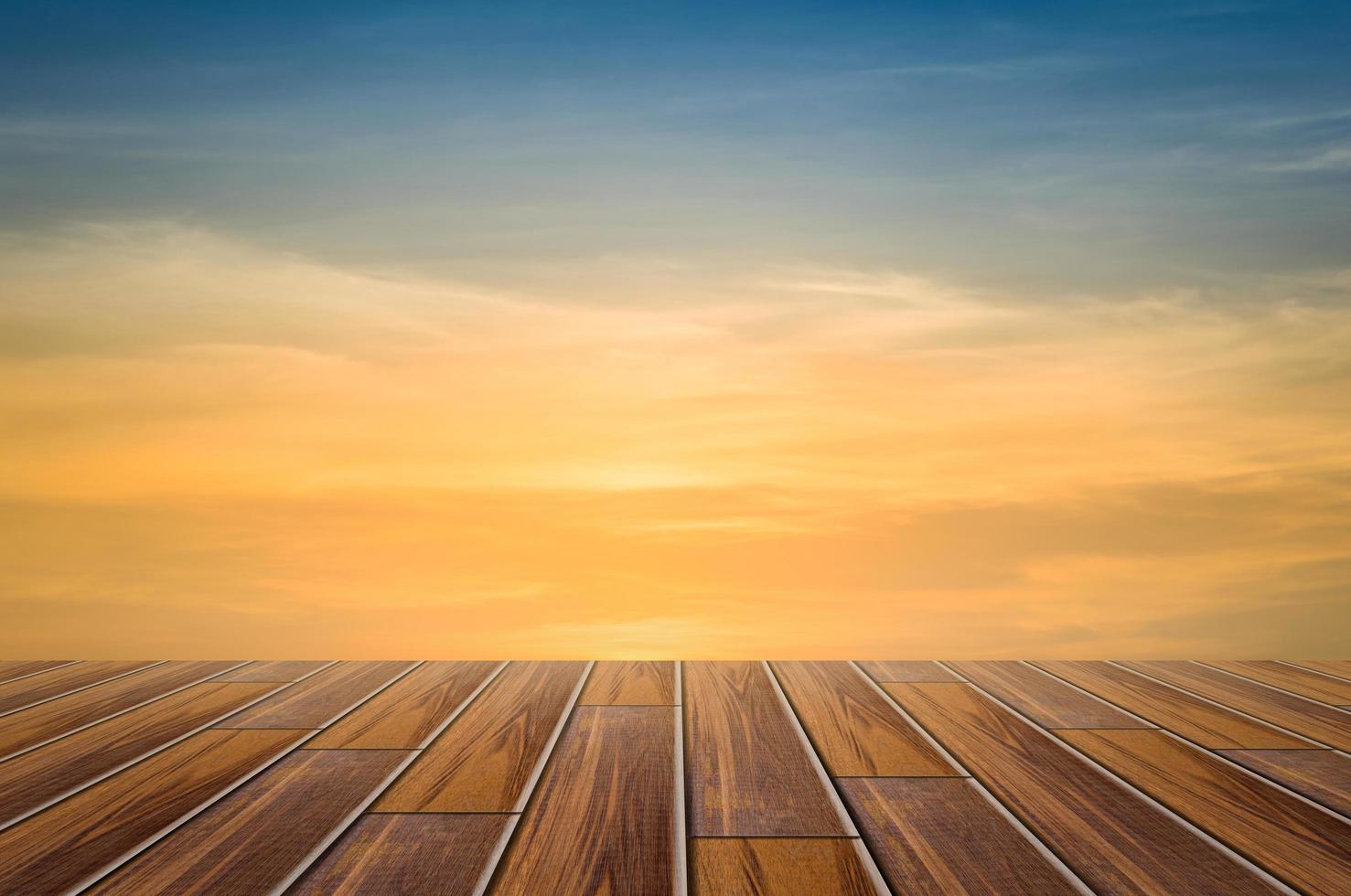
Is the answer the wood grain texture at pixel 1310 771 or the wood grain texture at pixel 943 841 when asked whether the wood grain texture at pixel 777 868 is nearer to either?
the wood grain texture at pixel 943 841

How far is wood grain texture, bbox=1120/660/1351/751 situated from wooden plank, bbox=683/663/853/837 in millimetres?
1119

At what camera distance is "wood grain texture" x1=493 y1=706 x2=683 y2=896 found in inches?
42.8

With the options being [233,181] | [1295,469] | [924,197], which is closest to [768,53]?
[924,197]

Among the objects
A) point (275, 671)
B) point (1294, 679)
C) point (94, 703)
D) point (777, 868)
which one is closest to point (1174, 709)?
point (1294, 679)

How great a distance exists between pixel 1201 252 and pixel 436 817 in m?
3.87

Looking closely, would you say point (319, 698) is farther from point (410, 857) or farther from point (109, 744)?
point (410, 857)

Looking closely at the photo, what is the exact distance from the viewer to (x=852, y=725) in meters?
1.87

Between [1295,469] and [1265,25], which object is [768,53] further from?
[1295,469]

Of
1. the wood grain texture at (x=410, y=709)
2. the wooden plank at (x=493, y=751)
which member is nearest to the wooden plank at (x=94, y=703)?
the wood grain texture at (x=410, y=709)

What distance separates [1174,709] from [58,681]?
283 cm

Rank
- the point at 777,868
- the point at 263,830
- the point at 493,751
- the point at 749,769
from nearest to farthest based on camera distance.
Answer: the point at 777,868
the point at 263,830
the point at 749,769
the point at 493,751

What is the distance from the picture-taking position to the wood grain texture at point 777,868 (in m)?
1.06

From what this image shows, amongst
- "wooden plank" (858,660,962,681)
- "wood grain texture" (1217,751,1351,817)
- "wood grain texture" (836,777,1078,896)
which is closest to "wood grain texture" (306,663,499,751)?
"wood grain texture" (836,777,1078,896)

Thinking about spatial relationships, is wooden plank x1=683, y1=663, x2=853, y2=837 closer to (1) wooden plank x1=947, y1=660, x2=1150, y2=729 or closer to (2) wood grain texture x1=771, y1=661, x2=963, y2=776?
(2) wood grain texture x1=771, y1=661, x2=963, y2=776
